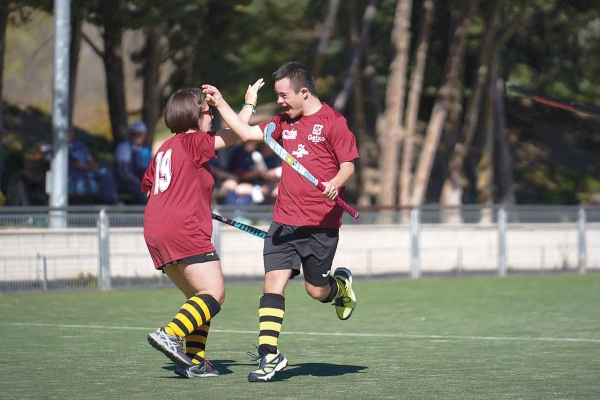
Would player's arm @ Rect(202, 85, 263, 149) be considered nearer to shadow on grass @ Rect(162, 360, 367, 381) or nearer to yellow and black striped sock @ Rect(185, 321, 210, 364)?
yellow and black striped sock @ Rect(185, 321, 210, 364)

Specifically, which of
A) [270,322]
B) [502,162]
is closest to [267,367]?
[270,322]

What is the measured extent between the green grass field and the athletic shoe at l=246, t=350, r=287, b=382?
0.24ft

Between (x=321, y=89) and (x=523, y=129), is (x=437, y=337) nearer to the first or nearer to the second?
(x=321, y=89)

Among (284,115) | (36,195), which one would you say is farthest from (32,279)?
(284,115)

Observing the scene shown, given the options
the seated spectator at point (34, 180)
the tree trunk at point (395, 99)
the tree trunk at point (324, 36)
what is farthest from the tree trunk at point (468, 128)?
the seated spectator at point (34, 180)

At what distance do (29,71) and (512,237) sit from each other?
28.5 meters

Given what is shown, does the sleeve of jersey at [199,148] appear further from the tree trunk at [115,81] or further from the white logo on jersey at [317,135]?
the tree trunk at [115,81]

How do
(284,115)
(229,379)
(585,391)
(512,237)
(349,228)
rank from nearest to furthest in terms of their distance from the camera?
(585,391) → (229,379) → (284,115) → (349,228) → (512,237)

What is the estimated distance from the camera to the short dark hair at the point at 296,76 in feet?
24.5

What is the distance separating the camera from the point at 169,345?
691 cm

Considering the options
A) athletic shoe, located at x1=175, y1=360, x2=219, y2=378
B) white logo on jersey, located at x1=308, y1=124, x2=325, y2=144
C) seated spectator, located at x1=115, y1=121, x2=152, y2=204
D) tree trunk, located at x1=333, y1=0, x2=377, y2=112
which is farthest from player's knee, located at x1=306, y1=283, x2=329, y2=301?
tree trunk, located at x1=333, y1=0, x2=377, y2=112

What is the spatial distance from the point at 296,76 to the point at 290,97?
15 cm

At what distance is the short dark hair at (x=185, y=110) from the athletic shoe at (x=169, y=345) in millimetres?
1411

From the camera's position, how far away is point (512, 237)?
1994 centimetres
